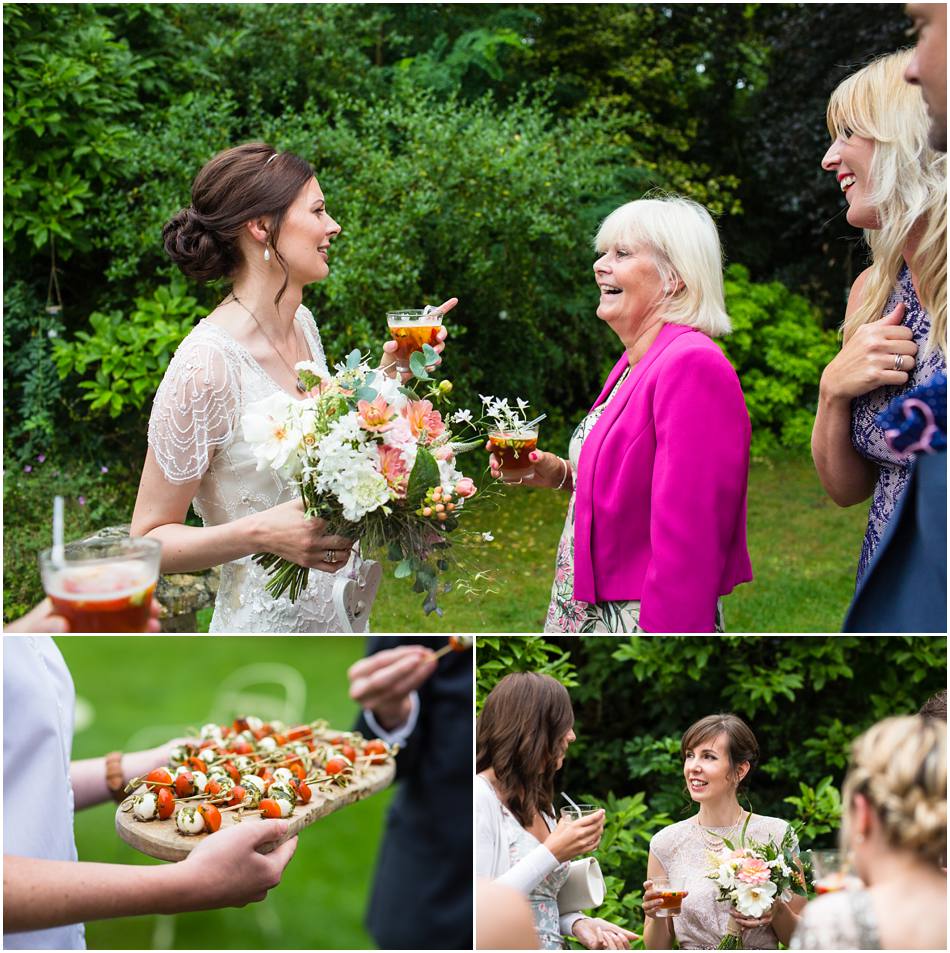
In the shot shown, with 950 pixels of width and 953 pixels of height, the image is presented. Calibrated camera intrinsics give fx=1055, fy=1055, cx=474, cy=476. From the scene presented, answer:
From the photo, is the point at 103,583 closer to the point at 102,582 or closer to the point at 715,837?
the point at 102,582

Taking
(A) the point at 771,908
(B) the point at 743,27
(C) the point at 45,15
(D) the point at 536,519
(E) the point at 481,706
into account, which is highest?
(B) the point at 743,27

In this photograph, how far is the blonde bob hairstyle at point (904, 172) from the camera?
209cm

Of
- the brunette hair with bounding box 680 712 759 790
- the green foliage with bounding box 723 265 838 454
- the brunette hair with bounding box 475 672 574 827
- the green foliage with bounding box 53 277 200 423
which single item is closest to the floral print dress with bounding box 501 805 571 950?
the brunette hair with bounding box 475 672 574 827

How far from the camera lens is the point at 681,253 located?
8.96 feet

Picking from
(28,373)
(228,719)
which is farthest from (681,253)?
(28,373)

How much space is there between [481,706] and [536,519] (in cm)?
540

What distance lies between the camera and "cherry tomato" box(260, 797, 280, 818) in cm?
216

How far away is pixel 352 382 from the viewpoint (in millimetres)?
2135

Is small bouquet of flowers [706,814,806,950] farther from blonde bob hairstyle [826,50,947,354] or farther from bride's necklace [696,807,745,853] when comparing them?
blonde bob hairstyle [826,50,947,354]

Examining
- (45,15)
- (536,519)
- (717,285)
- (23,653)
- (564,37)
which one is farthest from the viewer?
(564,37)

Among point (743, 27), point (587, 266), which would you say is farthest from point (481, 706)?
point (743, 27)

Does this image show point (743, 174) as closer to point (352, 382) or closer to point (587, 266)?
point (587, 266)

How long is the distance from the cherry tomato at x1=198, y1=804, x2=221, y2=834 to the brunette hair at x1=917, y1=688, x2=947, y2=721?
57.9 inches

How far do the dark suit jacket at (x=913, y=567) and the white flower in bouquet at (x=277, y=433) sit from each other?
1.13 metres
